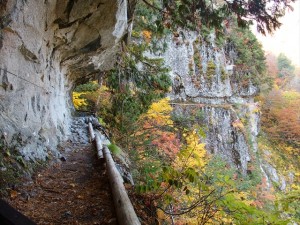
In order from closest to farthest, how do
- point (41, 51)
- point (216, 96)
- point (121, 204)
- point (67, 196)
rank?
point (121, 204), point (67, 196), point (41, 51), point (216, 96)

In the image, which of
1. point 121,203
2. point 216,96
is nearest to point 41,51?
point 121,203

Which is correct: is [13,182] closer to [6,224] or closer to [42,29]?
[6,224]

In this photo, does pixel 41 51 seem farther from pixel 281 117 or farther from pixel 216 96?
pixel 281 117

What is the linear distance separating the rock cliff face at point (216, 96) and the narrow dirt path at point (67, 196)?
656 inches

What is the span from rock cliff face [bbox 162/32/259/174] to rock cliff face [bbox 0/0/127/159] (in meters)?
14.0

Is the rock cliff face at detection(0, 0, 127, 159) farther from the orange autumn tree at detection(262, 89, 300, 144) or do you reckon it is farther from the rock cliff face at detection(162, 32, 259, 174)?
the orange autumn tree at detection(262, 89, 300, 144)

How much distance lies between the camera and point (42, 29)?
5168 mm

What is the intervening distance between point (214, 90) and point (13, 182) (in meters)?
21.0

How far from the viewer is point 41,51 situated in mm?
5473

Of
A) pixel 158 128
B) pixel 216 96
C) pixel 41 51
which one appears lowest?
pixel 158 128

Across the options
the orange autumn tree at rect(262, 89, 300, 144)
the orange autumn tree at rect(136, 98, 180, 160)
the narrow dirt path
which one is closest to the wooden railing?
the narrow dirt path

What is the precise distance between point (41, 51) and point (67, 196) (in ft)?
10.5

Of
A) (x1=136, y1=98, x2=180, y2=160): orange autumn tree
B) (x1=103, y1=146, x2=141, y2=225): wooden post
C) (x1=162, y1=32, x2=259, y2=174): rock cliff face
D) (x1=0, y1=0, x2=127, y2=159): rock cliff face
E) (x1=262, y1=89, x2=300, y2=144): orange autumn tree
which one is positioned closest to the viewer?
(x1=103, y1=146, x2=141, y2=225): wooden post

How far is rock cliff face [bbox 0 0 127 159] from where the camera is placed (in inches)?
155
